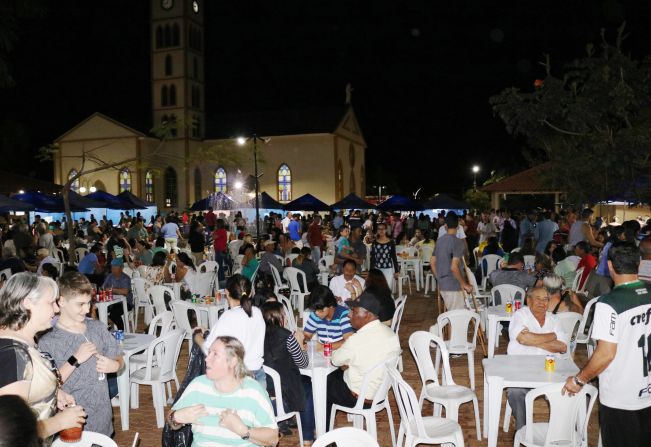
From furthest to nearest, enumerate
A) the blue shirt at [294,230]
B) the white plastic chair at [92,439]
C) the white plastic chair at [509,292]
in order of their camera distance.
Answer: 1. the blue shirt at [294,230]
2. the white plastic chair at [509,292]
3. the white plastic chair at [92,439]

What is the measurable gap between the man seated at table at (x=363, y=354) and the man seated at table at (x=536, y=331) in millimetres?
1181

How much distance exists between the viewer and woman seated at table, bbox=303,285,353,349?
597 cm

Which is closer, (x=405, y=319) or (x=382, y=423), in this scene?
(x=382, y=423)

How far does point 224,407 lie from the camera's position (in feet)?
10.9

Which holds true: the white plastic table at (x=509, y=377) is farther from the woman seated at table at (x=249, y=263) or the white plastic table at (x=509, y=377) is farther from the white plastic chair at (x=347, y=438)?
the woman seated at table at (x=249, y=263)

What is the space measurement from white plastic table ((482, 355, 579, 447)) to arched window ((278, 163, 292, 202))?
3780 centimetres

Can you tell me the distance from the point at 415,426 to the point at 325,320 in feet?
→ 6.21

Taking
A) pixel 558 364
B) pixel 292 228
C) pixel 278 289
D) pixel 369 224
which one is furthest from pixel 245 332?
pixel 369 224

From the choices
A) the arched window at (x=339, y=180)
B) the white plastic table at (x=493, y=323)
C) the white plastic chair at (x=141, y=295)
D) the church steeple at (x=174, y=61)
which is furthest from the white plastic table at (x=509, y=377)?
the church steeple at (x=174, y=61)

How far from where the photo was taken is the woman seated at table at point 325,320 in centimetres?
597

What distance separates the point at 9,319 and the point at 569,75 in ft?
36.2

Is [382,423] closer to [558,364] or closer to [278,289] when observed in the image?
[558,364]

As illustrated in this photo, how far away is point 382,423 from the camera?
5734 millimetres

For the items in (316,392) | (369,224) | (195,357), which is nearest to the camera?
(195,357)
